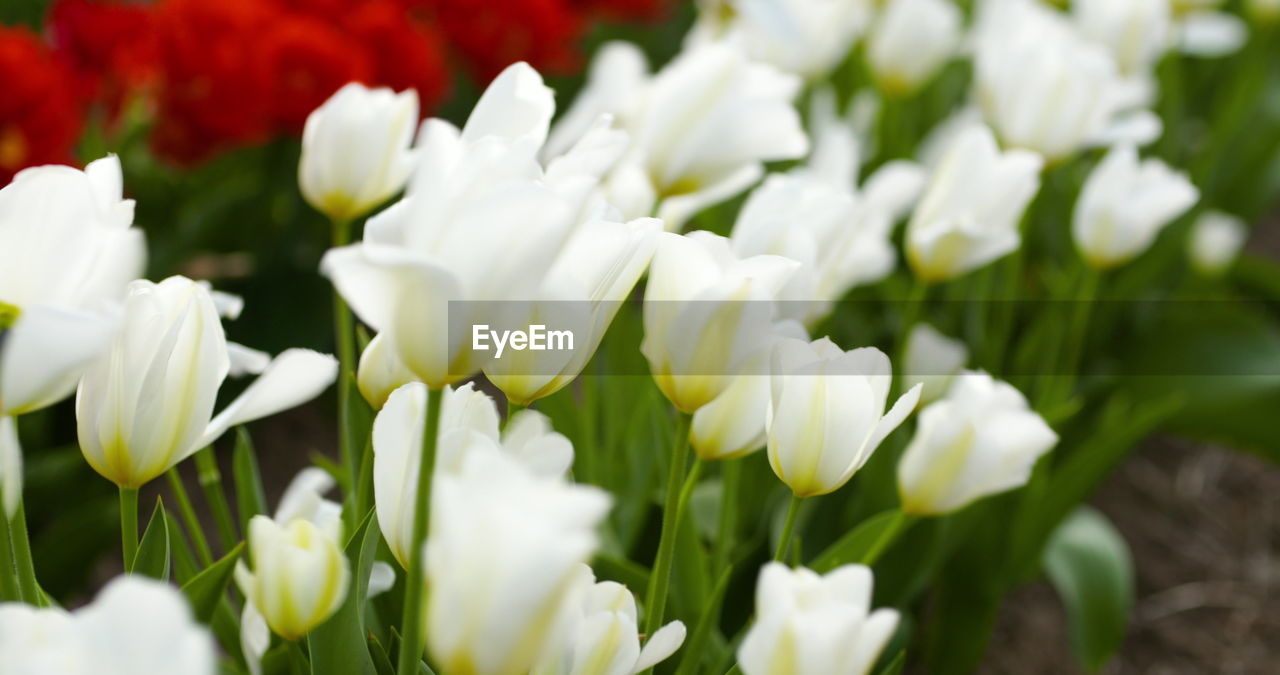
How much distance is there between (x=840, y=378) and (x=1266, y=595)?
43.0 inches

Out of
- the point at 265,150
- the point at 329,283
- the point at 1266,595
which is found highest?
the point at 265,150

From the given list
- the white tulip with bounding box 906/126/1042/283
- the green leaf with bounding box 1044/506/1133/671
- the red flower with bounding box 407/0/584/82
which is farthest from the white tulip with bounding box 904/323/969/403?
the red flower with bounding box 407/0/584/82

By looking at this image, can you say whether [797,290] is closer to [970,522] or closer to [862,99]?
[970,522]

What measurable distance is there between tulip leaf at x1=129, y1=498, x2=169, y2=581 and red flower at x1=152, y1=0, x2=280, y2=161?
27.4 inches

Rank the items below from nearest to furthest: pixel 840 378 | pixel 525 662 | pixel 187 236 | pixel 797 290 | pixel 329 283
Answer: pixel 525 662 < pixel 840 378 < pixel 797 290 < pixel 187 236 < pixel 329 283

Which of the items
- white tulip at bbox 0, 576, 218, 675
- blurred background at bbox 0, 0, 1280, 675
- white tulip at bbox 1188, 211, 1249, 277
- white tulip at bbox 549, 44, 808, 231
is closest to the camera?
white tulip at bbox 0, 576, 218, 675

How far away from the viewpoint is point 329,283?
1.24m

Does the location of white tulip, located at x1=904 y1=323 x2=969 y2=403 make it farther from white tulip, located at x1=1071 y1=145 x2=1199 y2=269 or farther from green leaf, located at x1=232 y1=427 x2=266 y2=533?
green leaf, located at x1=232 y1=427 x2=266 y2=533

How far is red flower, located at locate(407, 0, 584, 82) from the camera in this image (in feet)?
4.44

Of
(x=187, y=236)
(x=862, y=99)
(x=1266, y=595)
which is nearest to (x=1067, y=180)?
(x=862, y=99)

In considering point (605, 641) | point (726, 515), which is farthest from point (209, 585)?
point (726, 515)

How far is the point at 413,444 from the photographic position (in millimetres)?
361

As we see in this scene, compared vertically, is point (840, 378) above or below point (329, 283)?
above

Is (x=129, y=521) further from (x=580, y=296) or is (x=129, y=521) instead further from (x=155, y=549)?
(x=580, y=296)
